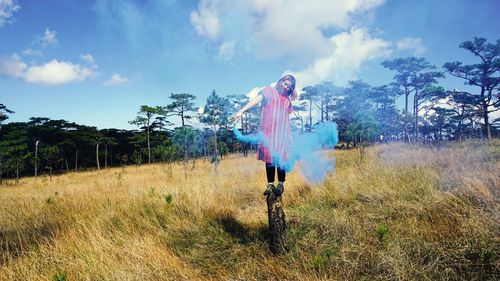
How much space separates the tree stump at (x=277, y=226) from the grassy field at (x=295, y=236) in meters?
0.10

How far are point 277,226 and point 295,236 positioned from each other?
0.48m

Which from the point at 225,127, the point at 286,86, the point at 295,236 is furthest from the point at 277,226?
the point at 225,127

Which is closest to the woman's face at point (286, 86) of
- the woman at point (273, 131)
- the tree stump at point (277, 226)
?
the woman at point (273, 131)

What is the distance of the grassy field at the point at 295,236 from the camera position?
8.42 feet

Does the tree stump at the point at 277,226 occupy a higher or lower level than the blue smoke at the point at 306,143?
lower

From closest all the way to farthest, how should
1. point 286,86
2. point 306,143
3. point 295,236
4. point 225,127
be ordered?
point 286,86, point 295,236, point 306,143, point 225,127

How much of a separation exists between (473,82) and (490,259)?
30.9 m

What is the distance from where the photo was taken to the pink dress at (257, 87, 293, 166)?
309 cm

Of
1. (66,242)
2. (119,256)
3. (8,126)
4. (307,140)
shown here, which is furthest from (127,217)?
(8,126)

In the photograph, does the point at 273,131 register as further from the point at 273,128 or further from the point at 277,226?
the point at 277,226

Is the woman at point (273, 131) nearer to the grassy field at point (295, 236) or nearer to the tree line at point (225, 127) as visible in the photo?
the grassy field at point (295, 236)

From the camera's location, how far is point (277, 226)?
3.12 m

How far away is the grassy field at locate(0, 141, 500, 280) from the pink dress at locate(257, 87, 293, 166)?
1017mm

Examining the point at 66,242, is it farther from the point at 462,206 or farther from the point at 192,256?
the point at 462,206
